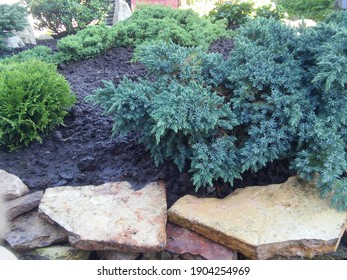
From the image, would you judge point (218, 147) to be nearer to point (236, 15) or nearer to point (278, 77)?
point (278, 77)

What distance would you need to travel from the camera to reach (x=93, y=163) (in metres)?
3.04

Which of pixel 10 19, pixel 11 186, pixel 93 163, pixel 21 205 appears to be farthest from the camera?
pixel 10 19

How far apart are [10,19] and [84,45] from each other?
2.38 meters

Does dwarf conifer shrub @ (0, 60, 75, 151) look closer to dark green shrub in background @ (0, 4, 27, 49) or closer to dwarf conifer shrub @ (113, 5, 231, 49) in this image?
dwarf conifer shrub @ (113, 5, 231, 49)

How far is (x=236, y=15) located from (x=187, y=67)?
4.23 metres

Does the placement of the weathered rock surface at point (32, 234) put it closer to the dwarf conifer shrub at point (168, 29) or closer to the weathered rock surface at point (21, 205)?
the weathered rock surface at point (21, 205)

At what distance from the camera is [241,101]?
272 centimetres

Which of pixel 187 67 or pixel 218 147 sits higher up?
pixel 187 67

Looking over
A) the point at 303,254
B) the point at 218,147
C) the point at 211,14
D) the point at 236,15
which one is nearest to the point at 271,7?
the point at 236,15

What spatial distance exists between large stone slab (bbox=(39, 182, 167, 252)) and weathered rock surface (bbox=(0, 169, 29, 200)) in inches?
10.4

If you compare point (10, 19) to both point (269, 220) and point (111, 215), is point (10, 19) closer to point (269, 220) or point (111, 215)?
point (111, 215)

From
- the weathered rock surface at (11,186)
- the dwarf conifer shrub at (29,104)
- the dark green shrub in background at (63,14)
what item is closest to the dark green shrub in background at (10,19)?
the dark green shrub in background at (63,14)

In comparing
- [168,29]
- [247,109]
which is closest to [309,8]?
[168,29]

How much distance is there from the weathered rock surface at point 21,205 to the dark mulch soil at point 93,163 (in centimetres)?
20
